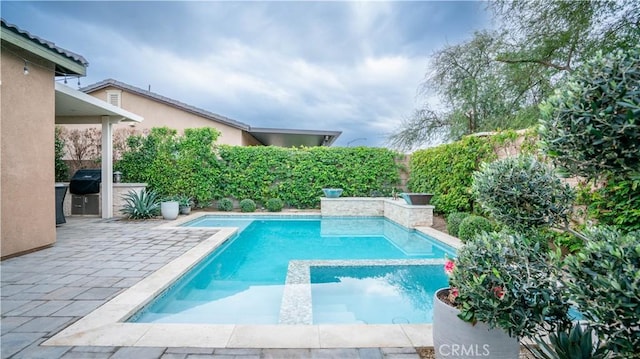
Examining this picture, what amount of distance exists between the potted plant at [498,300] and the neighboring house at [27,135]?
6.82 metres

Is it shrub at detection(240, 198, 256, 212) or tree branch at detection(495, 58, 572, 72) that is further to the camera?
shrub at detection(240, 198, 256, 212)

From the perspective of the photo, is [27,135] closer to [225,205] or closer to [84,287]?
[84,287]

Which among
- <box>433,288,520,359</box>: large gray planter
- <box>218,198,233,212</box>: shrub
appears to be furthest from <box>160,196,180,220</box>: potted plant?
<box>433,288,520,359</box>: large gray planter

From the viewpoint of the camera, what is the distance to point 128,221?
384 inches

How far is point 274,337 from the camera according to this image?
281cm

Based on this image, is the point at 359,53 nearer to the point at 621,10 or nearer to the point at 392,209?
the point at 392,209

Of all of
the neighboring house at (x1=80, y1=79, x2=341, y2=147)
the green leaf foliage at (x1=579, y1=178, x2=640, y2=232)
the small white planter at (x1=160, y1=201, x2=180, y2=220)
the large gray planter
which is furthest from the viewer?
the neighboring house at (x1=80, y1=79, x2=341, y2=147)

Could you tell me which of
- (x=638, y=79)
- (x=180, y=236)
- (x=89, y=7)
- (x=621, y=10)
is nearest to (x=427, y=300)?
(x=638, y=79)

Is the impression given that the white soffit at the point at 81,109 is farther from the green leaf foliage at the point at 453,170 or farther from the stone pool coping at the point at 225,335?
the green leaf foliage at the point at 453,170

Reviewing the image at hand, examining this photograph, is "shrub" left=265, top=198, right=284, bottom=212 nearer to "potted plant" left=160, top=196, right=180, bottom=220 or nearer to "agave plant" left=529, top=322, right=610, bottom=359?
"potted plant" left=160, top=196, right=180, bottom=220

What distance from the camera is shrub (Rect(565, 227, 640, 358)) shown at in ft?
4.71

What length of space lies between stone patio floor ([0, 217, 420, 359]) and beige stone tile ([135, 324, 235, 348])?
0.30ft

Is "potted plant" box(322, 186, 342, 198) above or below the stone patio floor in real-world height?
above

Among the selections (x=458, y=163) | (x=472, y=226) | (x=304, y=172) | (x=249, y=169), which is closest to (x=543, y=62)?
(x=458, y=163)
